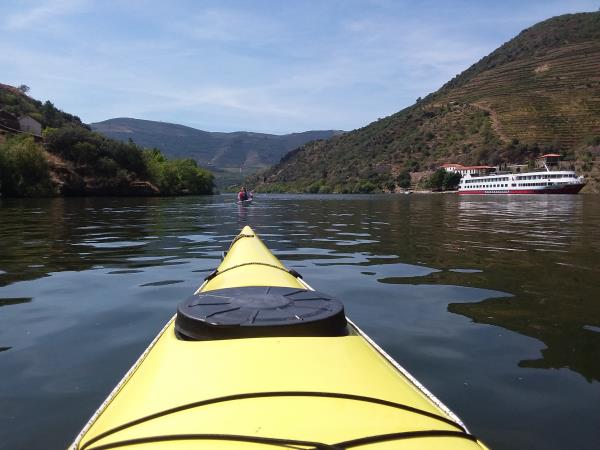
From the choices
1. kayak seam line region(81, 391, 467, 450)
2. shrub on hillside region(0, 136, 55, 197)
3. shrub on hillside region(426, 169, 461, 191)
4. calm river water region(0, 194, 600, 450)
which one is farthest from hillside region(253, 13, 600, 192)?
kayak seam line region(81, 391, 467, 450)

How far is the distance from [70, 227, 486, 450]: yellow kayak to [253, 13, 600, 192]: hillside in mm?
107919

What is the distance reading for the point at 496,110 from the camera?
150 m

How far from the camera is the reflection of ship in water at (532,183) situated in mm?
85312

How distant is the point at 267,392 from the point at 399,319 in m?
4.74

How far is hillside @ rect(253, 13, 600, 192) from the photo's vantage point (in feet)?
418

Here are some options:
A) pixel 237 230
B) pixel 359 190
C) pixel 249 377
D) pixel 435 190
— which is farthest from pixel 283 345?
pixel 359 190

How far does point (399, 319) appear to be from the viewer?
6.98 m

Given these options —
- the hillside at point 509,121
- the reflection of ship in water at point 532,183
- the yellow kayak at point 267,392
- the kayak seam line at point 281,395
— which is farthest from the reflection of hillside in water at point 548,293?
the hillside at point 509,121

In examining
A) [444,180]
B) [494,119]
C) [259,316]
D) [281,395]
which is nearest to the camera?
[281,395]

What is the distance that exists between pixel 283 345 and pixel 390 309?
468cm

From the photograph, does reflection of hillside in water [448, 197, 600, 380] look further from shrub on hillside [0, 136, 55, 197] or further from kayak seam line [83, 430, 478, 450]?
shrub on hillside [0, 136, 55, 197]

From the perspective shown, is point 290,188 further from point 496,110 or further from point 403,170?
point 496,110

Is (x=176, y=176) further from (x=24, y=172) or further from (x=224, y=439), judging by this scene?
(x=224, y=439)

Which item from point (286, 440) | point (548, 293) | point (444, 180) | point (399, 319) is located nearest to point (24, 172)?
point (399, 319)
